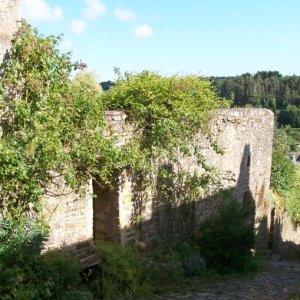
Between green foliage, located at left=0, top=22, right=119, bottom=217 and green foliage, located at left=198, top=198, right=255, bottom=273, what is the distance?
3.31 m

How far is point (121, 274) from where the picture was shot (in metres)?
6.59

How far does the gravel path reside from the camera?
21.8 ft

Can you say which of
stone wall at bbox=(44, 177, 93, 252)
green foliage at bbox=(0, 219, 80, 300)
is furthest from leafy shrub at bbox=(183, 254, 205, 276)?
green foliage at bbox=(0, 219, 80, 300)

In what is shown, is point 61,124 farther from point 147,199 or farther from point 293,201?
point 293,201

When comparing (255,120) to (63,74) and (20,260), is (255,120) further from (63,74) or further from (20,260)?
(20,260)

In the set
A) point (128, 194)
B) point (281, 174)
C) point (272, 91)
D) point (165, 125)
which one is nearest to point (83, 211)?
point (128, 194)

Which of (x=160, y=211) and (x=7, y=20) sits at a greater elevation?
(x=7, y=20)

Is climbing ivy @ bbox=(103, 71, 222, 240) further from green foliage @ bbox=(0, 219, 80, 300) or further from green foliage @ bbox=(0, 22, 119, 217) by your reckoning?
green foliage @ bbox=(0, 219, 80, 300)

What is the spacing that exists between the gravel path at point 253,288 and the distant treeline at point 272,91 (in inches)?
2393

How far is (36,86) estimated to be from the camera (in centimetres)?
603

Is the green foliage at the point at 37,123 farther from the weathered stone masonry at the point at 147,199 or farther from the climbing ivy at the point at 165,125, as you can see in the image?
the climbing ivy at the point at 165,125

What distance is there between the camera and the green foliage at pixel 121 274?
21.0 ft

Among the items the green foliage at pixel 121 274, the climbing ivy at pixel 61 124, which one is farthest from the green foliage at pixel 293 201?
the green foliage at pixel 121 274

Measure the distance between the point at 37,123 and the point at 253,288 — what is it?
13.9 feet
